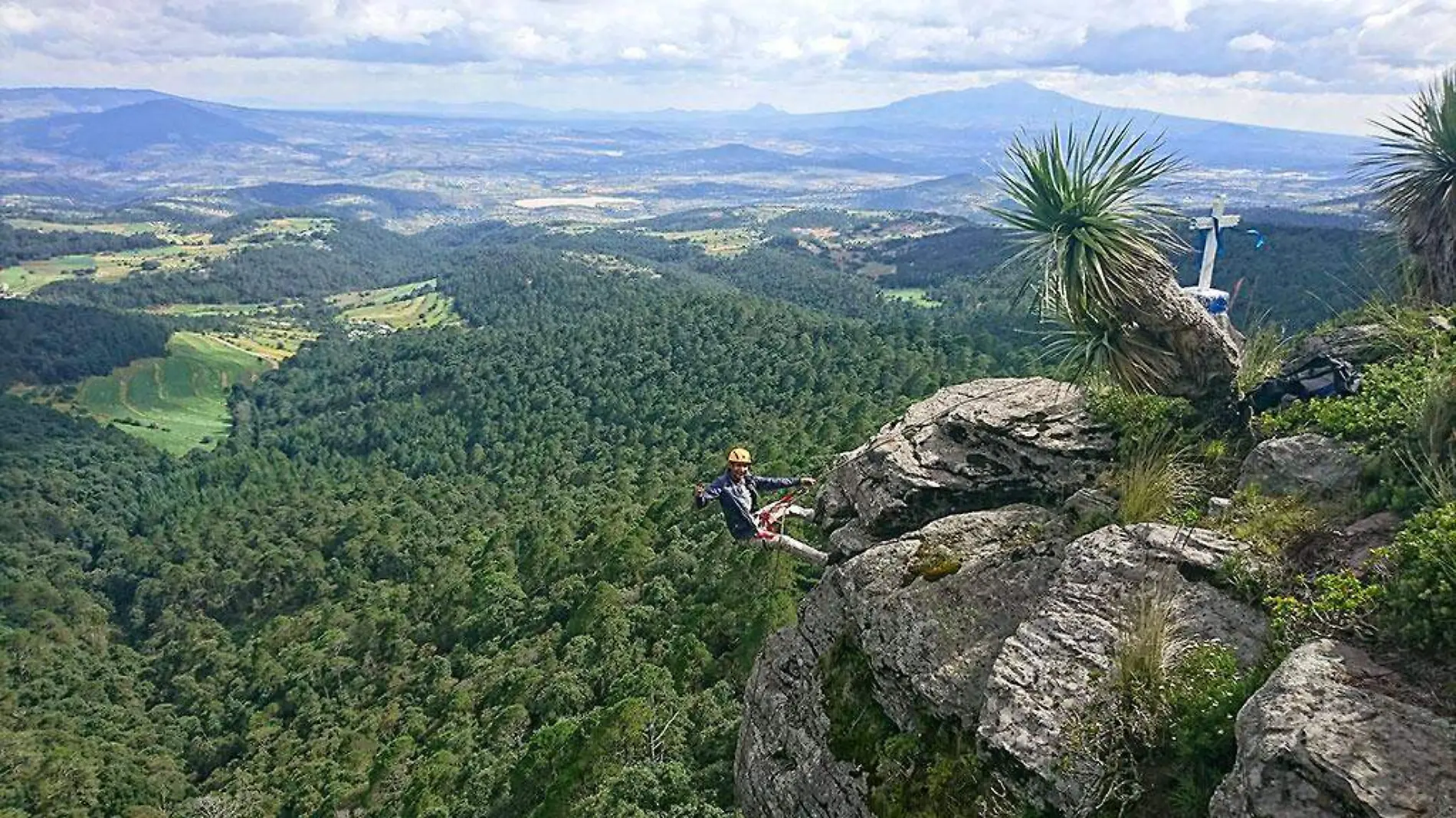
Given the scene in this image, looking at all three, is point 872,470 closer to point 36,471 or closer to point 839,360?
point 839,360

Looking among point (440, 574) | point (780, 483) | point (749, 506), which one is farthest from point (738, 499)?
point (440, 574)

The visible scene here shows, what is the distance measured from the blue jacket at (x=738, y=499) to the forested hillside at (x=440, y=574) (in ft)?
31.3

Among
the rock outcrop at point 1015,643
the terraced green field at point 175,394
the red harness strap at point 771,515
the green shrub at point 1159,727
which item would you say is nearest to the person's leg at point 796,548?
the red harness strap at point 771,515

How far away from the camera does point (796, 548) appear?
11.3 metres

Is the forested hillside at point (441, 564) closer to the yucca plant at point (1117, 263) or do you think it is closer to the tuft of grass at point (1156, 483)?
the yucca plant at point (1117, 263)

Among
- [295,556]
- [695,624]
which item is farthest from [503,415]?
[695,624]

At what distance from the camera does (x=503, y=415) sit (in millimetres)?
98875

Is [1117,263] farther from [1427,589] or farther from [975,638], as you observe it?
[1427,589]

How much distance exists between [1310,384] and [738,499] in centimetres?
656

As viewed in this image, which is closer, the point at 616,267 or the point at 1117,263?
the point at 1117,263

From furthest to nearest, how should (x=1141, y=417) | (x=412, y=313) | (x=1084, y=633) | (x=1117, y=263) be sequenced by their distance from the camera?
(x=412, y=313)
(x=1117, y=263)
(x=1141, y=417)
(x=1084, y=633)

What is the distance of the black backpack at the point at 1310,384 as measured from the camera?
8.82 m

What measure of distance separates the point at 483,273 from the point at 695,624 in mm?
169721

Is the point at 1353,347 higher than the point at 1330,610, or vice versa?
the point at 1353,347
